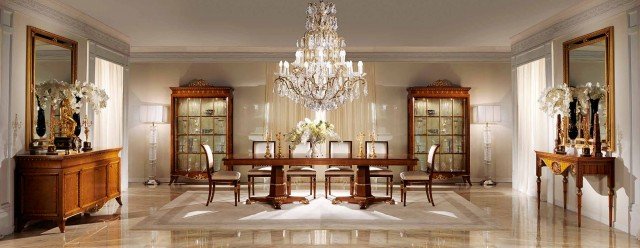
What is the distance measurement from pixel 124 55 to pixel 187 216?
354cm

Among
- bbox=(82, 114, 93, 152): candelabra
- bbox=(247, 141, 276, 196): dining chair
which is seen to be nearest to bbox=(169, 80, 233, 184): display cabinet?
bbox=(247, 141, 276, 196): dining chair

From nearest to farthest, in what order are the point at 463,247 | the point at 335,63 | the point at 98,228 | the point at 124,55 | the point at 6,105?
1. the point at 463,247
2. the point at 6,105
3. the point at 98,228
4. the point at 335,63
5. the point at 124,55

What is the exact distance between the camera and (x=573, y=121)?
260 inches

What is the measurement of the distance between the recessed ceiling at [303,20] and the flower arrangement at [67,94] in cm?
97

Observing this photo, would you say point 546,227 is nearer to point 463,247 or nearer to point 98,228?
point 463,247

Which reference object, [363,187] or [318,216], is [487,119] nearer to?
[363,187]

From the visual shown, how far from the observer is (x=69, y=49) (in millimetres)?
6754

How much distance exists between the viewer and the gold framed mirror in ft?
19.7

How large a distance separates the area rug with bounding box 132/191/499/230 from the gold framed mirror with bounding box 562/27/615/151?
1.70 meters

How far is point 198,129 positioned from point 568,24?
6729 millimetres

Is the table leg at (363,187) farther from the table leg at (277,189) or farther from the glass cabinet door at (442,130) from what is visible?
the glass cabinet door at (442,130)

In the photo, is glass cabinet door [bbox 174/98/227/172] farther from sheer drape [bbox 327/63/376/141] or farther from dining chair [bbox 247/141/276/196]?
sheer drape [bbox 327/63/376/141]

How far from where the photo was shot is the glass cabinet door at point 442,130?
10367 millimetres

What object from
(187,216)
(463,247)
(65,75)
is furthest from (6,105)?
(463,247)
